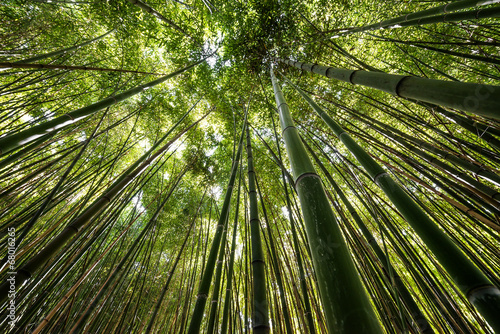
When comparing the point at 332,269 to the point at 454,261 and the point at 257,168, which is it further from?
the point at 257,168

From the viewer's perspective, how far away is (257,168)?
4.00 meters

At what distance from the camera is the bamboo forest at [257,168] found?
31.9 inches

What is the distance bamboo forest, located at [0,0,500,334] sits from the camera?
81 cm

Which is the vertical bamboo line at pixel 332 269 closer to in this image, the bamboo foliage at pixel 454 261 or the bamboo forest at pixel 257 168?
the bamboo forest at pixel 257 168

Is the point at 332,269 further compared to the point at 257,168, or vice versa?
the point at 257,168

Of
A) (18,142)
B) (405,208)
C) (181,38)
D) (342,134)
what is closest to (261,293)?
(405,208)

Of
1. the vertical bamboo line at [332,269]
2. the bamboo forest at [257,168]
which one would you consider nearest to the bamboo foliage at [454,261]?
the bamboo forest at [257,168]

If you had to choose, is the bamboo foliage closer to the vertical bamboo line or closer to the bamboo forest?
the bamboo forest

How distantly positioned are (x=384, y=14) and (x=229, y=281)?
399cm

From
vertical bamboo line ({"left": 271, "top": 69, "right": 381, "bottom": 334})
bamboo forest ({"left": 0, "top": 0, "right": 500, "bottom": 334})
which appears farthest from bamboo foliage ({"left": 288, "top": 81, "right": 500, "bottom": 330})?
vertical bamboo line ({"left": 271, "top": 69, "right": 381, "bottom": 334})

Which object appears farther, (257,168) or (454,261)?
(257,168)

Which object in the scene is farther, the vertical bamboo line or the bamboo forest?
the bamboo forest

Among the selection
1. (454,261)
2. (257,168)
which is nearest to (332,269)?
(454,261)

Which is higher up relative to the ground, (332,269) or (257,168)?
(257,168)
